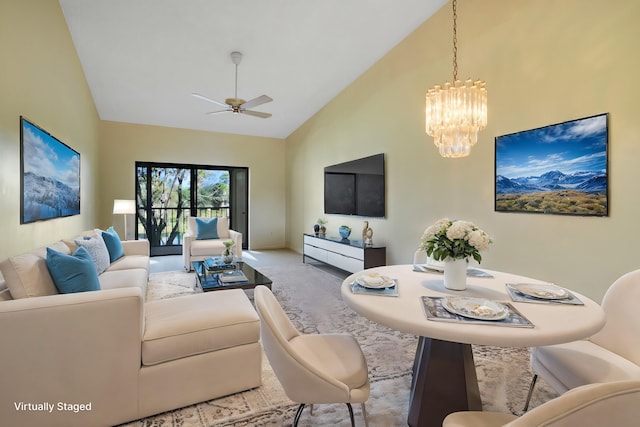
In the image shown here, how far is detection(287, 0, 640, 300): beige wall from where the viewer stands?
2.09m

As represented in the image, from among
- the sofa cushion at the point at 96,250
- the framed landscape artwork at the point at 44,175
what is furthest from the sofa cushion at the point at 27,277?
the sofa cushion at the point at 96,250

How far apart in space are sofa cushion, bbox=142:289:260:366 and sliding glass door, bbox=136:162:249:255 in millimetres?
5351

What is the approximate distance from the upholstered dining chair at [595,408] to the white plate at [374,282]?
34.7 inches

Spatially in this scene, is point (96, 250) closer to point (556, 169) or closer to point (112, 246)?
point (112, 246)

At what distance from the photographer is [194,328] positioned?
1718 millimetres

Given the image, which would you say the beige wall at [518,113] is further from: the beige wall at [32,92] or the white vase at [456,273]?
the beige wall at [32,92]

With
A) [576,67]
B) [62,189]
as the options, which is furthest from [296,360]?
[62,189]

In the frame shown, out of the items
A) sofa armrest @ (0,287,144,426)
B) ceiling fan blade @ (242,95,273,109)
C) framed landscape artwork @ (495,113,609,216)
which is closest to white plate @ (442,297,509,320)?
sofa armrest @ (0,287,144,426)

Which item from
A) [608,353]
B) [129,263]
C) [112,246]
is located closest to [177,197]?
[112,246]

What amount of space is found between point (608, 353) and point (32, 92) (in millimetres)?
4367

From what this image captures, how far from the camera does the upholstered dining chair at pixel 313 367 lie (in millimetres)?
1181

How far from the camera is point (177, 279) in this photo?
4551 millimetres

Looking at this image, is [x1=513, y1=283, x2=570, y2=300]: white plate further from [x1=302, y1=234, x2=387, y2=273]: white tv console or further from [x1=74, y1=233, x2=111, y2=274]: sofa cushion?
[x1=74, y1=233, x2=111, y2=274]: sofa cushion

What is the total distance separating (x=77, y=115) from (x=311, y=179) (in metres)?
4.00
